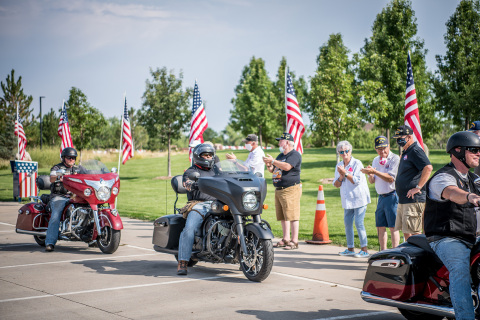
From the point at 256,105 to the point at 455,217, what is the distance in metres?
57.7

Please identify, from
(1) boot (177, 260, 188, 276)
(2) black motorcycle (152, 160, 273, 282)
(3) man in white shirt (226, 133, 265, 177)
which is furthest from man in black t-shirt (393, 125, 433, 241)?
(3) man in white shirt (226, 133, 265, 177)

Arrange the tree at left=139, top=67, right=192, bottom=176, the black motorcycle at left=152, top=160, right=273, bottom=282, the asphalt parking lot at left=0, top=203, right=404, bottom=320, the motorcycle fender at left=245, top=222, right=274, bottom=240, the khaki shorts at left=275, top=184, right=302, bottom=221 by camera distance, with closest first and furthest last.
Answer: the asphalt parking lot at left=0, top=203, right=404, bottom=320, the motorcycle fender at left=245, top=222, right=274, bottom=240, the black motorcycle at left=152, top=160, right=273, bottom=282, the khaki shorts at left=275, top=184, right=302, bottom=221, the tree at left=139, top=67, right=192, bottom=176

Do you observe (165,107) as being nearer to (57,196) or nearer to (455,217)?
(57,196)

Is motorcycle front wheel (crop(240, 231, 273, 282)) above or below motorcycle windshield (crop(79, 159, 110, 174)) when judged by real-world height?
Answer: below

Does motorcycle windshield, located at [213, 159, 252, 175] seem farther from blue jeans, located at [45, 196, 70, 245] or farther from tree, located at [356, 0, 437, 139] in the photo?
tree, located at [356, 0, 437, 139]

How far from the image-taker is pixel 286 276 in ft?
26.4

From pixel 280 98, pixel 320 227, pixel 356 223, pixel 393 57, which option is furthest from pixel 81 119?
pixel 356 223

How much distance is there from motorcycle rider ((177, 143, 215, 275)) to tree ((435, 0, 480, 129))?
106 ft

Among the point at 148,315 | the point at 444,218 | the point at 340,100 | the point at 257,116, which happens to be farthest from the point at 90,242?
the point at 257,116

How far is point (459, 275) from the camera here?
4707 millimetres

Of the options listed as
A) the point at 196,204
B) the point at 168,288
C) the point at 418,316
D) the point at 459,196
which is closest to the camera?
the point at 459,196

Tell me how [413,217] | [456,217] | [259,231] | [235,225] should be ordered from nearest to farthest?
[456,217]
[259,231]
[235,225]
[413,217]

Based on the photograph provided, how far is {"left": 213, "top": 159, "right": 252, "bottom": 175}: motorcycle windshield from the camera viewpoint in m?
8.16

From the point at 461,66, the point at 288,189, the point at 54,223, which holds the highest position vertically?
the point at 461,66
